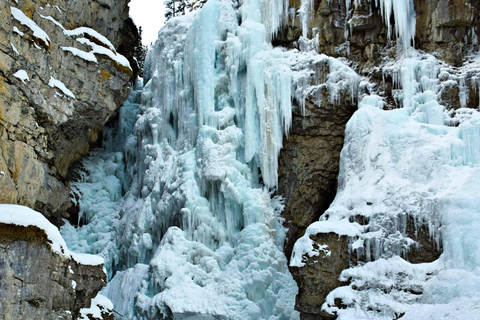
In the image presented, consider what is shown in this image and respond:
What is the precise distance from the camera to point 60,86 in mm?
14273

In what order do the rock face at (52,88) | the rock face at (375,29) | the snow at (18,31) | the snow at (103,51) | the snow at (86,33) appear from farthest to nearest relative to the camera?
the snow at (103,51), the snow at (86,33), the rock face at (375,29), the snow at (18,31), the rock face at (52,88)

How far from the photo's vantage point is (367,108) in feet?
46.5

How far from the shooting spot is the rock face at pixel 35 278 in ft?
33.0

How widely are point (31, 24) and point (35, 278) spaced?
237 inches

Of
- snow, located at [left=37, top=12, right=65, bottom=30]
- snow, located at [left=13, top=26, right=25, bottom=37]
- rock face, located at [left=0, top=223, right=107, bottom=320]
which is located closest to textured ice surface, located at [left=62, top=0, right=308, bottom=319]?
rock face, located at [left=0, top=223, right=107, bottom=320]

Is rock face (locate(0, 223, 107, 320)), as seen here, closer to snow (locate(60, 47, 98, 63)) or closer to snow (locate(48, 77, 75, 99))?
snow (locate(48, 77, 75, 99))

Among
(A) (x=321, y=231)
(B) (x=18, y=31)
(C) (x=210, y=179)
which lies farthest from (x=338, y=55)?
(B) (x=18, y=31)

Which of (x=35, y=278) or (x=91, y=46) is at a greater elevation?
(x=91, y=46)

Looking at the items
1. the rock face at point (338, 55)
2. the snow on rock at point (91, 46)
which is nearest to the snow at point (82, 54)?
the snow on rock at point (91, 46)

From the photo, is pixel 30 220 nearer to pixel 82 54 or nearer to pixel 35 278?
pixel 35 278

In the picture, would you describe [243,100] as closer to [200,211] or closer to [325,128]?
[325,128]

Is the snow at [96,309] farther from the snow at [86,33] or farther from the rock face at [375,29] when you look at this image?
the rock face at [375,29]

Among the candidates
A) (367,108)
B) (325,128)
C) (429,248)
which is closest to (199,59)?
(325,128)

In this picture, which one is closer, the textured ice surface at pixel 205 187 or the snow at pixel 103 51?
the textured ice surface at pixel 205 187
